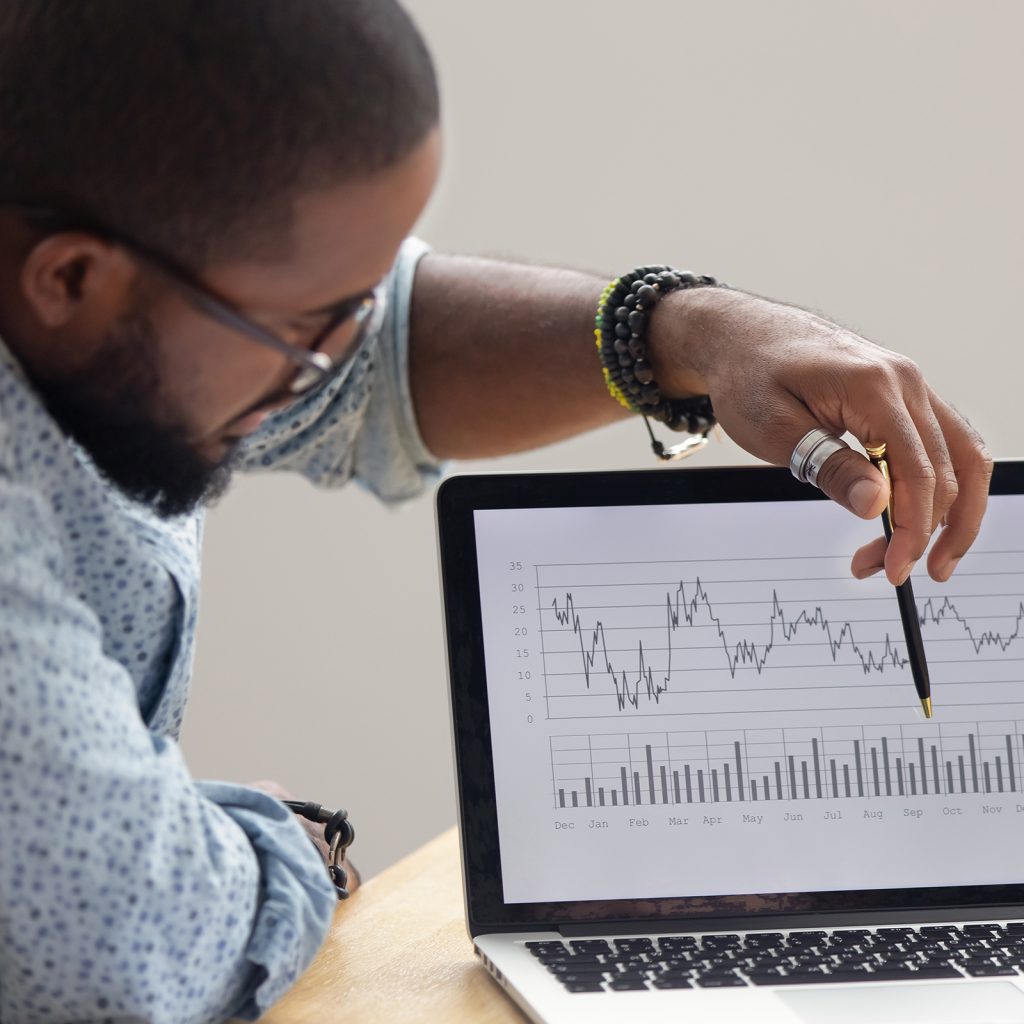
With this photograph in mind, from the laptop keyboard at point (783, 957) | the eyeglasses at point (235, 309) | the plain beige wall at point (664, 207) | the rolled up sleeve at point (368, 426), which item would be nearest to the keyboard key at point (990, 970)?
the laptop keyboard at point (783, 957)

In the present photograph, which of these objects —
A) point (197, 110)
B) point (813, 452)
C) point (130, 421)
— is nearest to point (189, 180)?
point (197, 110)

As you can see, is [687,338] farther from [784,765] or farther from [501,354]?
A: [784,765]

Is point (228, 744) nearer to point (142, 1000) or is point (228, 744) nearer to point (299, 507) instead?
point (299, 507)

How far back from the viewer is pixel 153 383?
2.03 feet

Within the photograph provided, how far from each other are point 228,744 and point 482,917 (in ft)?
4.10

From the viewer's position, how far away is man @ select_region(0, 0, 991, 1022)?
20.6 inches

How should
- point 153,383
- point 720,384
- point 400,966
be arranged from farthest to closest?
point 720,384
point 400,966
point 153,383

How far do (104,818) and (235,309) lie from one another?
240mm

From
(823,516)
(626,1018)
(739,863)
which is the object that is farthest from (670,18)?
(626,1018)

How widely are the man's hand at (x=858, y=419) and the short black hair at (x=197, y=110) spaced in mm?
310

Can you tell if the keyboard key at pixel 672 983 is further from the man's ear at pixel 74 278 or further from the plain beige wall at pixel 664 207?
the plain beige wall at pixel 664 207

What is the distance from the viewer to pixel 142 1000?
0.53 m

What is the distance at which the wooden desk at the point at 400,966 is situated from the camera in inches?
A: 26.1

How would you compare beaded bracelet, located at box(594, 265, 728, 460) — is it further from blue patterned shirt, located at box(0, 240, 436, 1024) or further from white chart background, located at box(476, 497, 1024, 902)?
blue patterned shirt, located at box(0, 240, 436, 1024)
